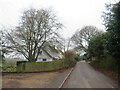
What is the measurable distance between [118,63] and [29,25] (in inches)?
718

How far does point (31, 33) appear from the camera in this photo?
2967 cm

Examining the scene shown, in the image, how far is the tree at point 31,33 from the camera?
94.1 ft

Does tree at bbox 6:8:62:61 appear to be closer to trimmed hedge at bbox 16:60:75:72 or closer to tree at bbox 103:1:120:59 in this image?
trimmed hedge at bbox 16:60:75:72

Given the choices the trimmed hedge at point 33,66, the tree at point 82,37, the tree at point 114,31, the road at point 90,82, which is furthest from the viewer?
the tree at point 82,37

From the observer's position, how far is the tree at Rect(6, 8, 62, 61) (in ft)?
94.1

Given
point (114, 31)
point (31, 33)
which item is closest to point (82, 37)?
point (31, 33)

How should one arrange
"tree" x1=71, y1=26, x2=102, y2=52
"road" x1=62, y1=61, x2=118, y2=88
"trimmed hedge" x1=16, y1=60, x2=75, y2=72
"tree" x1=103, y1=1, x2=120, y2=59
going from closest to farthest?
"road" x1=62, y1=61, x2=118, y2=88
"tree" x1=103, y1=1, x2=120, y2=59
"trimmed hedge" x1=16, y1=60, x2=75, y2=72
"tree" x1=71, y1=26, x2=102, y2=52

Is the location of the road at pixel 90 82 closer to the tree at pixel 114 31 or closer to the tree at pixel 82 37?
the tree at pixel 114 31

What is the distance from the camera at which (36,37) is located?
3025 cm

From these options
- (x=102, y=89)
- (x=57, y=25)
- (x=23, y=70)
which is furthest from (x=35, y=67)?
(x=102, y=89)

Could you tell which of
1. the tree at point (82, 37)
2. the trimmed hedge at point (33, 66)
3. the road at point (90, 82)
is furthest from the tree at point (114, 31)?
the tree at point (82, 37)

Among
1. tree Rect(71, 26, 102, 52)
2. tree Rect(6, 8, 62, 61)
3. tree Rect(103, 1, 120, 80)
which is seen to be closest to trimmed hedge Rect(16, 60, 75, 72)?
tree Rect(6, 8, 62, 61)

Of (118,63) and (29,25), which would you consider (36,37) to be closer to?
(29,25)

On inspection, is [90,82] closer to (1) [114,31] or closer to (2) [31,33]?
(1) [114,31]
